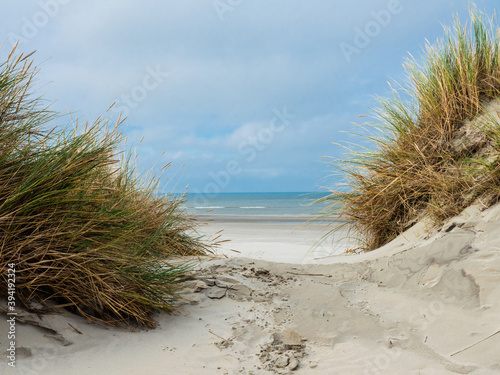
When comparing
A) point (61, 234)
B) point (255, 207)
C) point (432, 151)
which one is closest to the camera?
point (61, 234)

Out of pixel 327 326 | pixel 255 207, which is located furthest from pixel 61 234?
pixel 255 207

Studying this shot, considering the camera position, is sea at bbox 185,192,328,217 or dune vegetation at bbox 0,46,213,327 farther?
sea at bbox 185,192,328,217

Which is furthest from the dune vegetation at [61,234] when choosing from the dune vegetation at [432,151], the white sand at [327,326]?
the dune vegetation at [432,151]

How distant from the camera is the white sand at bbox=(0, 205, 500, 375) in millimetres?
2047

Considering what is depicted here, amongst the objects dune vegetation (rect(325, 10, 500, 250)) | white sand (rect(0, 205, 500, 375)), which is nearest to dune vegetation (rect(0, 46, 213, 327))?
white sand (rect(0, 205, 500, 375))

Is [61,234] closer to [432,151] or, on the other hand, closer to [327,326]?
[327,326]

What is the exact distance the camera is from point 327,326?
2.58m

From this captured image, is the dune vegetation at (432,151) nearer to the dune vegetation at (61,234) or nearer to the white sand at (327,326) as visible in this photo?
the white sand at (327,326)

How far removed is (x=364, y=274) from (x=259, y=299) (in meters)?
1.09

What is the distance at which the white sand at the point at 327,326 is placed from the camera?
2.05 metres

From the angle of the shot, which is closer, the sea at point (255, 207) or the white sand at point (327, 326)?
the white sand at point (327, 326)

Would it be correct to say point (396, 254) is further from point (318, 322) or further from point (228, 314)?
point (228, 314)

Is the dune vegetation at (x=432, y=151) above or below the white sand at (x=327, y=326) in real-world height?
above

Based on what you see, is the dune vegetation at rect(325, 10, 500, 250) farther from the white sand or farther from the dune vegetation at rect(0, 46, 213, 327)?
the dune vegetation at rect(0, 46, 213, 327)
